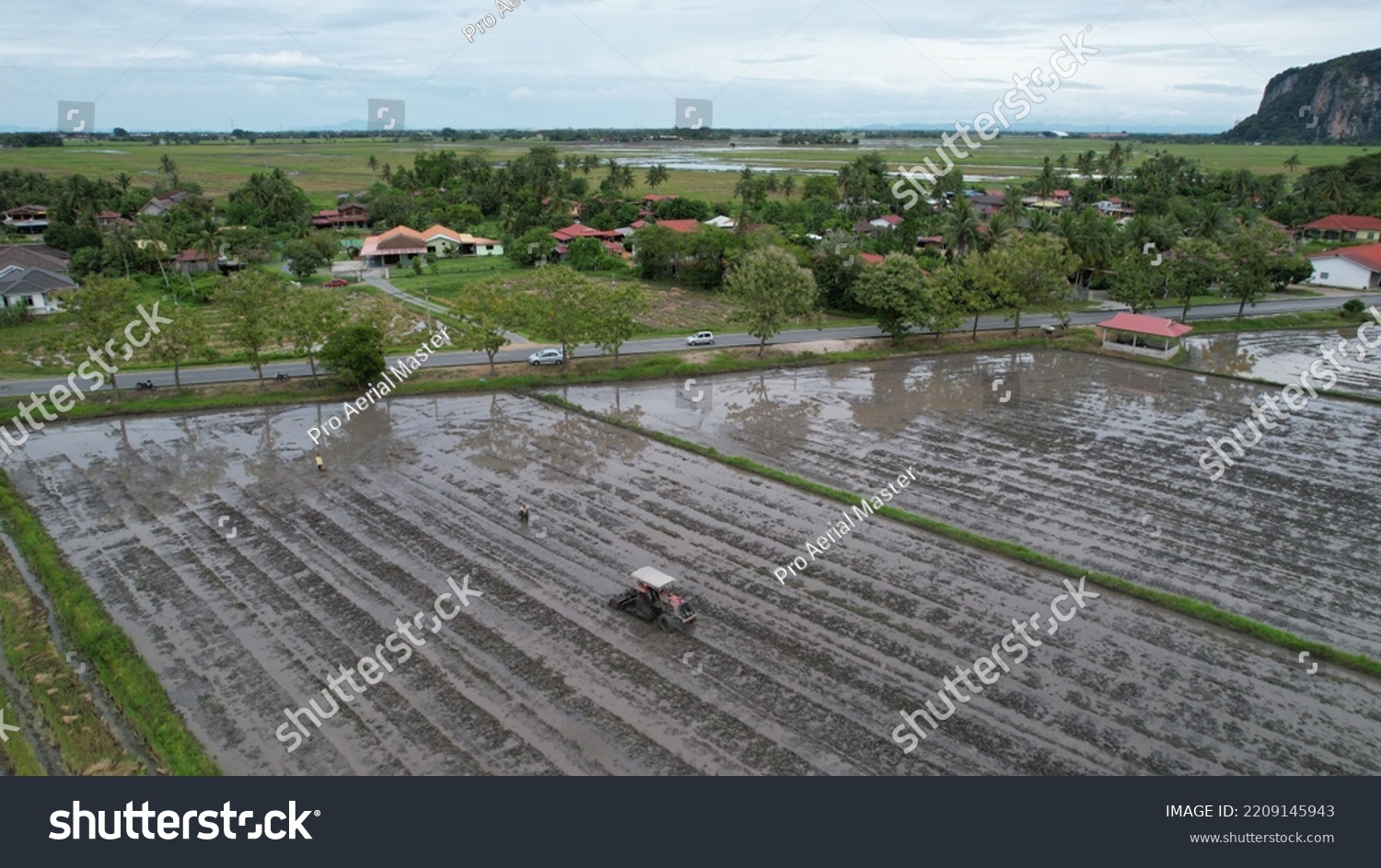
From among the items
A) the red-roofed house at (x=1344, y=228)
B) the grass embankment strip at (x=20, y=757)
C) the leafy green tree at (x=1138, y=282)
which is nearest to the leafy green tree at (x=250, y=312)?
the grass embankment strip at (x=20, y=757)

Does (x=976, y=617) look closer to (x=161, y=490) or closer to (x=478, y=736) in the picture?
(x=478, y=736)

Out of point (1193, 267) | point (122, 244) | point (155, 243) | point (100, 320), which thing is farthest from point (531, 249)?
point (1193, 267)

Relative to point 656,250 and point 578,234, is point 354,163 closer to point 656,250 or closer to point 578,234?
point 578,234

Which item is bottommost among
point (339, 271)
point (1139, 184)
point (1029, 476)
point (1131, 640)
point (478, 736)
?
point (478, 736)

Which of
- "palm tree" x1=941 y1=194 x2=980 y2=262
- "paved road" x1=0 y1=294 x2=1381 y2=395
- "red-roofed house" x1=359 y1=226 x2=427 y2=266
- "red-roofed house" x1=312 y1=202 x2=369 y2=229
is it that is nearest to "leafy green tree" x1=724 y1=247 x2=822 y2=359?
"paved road" x1=0 y1=294 x2=1381 y2=395

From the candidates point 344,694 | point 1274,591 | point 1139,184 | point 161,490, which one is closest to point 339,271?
point 161,490

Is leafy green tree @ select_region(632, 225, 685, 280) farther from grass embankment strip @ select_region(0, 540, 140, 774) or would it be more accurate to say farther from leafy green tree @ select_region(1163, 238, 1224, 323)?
grass embankment strip @ select_region(0, 540, 140, 774)
